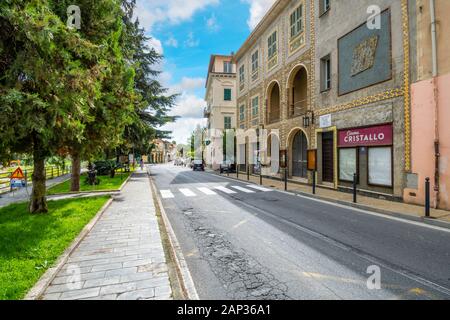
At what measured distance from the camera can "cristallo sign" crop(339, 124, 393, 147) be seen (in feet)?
31.7

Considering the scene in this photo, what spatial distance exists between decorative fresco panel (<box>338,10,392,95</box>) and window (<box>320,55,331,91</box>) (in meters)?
1.53

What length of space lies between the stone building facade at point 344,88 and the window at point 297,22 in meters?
0.06

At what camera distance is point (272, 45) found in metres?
19.6

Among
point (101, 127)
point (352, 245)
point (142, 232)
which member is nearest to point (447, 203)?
point (352, 245)

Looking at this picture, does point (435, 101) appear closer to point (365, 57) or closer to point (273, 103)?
point (365, 57)

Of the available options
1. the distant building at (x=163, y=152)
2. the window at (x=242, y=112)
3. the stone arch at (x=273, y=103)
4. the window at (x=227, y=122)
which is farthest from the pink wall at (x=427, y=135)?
the distant building at (x=163, y=152)

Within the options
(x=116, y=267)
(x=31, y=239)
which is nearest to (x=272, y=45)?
(x=31, y=239)

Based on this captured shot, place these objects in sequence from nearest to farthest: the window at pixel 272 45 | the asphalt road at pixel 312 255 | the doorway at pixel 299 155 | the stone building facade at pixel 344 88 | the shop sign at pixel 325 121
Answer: the asphalt road at pixel 312 255 < the stone building facade at pixel 344 88 < the shop sign at pixel 325 121 < the doorway at pixel 299 155 < the window at pixel 272 45

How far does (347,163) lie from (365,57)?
4957 mm

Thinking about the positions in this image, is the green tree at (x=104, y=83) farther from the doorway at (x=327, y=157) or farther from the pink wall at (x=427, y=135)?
the doorway at (x=327, y=157)

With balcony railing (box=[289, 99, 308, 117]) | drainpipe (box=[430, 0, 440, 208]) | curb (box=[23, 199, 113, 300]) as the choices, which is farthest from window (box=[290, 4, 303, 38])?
curb (box=[23, 199, 113, 300])

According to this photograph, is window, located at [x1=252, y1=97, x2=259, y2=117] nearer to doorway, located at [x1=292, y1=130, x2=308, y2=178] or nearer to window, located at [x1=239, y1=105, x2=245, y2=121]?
window, located at [x1=239, y1=105, x2=245, y2=121]

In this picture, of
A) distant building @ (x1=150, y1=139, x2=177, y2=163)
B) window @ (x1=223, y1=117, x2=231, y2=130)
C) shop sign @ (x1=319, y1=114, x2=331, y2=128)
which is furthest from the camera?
distant building @ (x1=150, y1=139, x2=177, y2=163)

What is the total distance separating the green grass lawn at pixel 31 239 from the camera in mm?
3227
